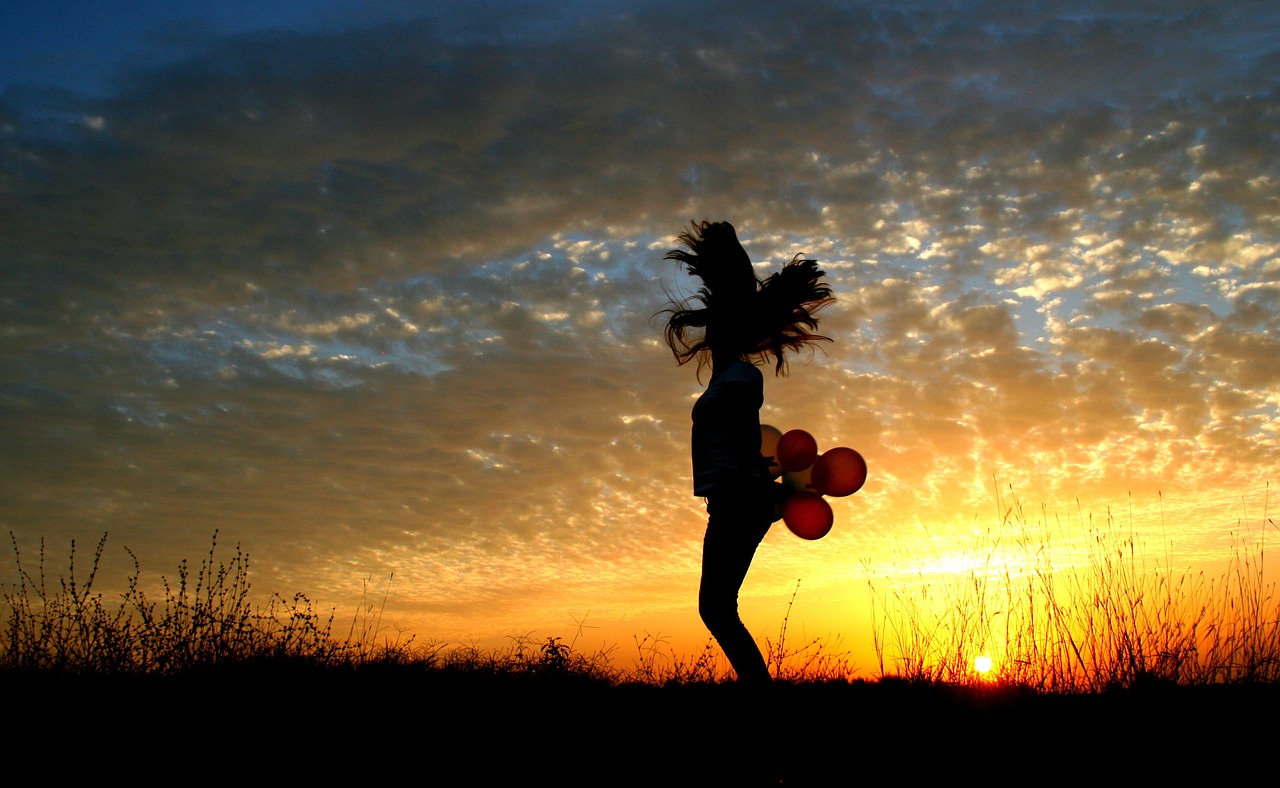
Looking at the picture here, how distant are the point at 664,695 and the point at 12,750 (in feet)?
12.2

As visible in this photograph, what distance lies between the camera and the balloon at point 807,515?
5.07 metres

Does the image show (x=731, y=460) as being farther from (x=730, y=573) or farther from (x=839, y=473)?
(x=839, y=473)

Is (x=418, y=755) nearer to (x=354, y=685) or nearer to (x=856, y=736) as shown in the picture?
(x=354, y=685)

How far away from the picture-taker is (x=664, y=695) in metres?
6.19

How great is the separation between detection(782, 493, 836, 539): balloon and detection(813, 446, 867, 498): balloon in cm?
21

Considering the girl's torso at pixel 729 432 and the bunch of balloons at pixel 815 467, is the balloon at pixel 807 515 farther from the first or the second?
the girl's torso at pixel 729 432

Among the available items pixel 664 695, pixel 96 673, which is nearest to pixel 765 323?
pixel 664 695

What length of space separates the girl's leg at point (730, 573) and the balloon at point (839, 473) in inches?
40.0

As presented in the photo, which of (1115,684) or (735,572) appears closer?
(735,572)

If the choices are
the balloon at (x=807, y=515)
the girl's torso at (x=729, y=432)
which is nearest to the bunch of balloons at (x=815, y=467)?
the balloon at (x=807, y=515)

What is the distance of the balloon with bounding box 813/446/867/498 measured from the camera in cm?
538

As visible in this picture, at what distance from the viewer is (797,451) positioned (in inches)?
213

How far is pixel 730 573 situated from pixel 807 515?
2.87ft

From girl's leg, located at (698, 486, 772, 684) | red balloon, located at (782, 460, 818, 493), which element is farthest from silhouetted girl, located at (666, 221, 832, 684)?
red balloon, located at (782, 460, 818, 493)
